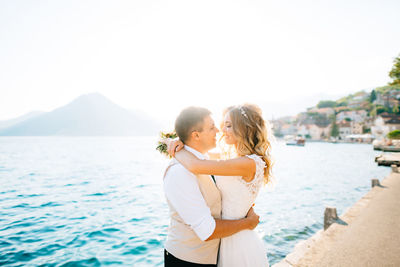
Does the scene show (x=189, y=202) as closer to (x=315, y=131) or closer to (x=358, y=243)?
(x=358, y=243)

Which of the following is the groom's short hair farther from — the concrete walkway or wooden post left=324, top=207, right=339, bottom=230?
wooden post left=324, top=207, right=339, bottom=230

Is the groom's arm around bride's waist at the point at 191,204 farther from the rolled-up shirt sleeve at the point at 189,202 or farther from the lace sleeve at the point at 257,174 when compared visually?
the lace sleeve at the point at 257,174

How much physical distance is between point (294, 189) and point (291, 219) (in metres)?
8.35

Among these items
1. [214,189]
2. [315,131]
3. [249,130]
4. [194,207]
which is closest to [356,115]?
[315,131]

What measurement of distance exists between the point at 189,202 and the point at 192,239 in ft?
1.52

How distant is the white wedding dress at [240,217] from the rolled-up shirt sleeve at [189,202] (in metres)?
0.43

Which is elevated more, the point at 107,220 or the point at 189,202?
the point at 189,202

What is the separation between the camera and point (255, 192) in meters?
2.48

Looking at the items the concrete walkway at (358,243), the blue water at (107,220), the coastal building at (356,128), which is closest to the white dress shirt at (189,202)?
the blue water at (107,220)

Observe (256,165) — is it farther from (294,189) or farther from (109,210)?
(294,189)

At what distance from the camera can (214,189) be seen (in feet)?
7.82

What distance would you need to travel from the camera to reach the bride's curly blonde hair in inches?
97.6

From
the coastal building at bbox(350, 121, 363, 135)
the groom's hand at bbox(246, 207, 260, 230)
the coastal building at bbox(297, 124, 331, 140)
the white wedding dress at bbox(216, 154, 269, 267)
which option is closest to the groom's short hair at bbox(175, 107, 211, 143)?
the white wedding dress at bbox(216, 154, 269, 267)

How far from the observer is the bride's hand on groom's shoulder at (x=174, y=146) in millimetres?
2312
